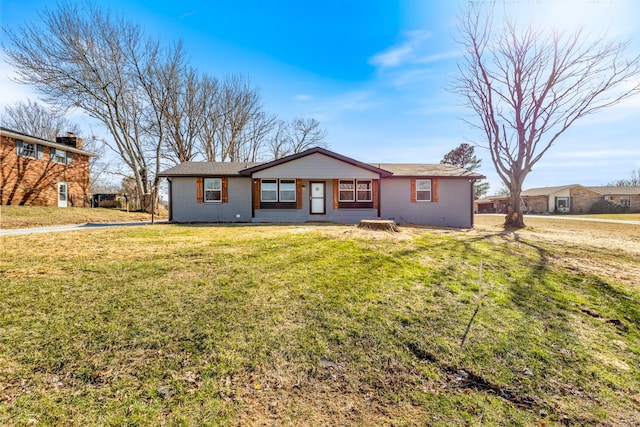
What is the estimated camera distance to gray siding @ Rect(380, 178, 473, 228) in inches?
590

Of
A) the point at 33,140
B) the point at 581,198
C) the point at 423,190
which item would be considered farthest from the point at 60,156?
the point at 581,198

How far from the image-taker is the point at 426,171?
51.1 ft

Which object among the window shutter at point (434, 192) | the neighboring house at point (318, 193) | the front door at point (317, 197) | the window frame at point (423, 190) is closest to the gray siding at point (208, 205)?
the neighboring house at point (318, 193)

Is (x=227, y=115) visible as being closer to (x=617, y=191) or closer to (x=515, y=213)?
(x=515, y=213)

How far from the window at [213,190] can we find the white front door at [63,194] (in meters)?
13.1

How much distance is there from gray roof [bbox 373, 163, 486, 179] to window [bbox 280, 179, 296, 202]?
541 cm

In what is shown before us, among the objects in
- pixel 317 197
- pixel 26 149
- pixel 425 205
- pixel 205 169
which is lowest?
pixel 425 205

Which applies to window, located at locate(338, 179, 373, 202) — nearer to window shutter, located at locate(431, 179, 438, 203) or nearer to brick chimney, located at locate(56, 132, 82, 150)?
window shutter, located at locate(431, 179, 438, 203)

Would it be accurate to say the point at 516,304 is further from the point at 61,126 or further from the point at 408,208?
→ the point at 61,126

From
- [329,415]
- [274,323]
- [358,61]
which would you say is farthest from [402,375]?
[358,61]

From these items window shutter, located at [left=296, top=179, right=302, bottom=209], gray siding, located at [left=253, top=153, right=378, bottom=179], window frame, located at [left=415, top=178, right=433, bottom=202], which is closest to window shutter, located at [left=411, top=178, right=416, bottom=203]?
window frame, located at [left=415, top=178, right=433, bottom=202]

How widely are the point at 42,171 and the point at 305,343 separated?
934 inches

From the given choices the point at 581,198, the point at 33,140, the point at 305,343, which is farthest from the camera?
the point at 581,198

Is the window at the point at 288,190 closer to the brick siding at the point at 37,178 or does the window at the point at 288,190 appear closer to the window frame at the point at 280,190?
the window frame at the point at 280,190
